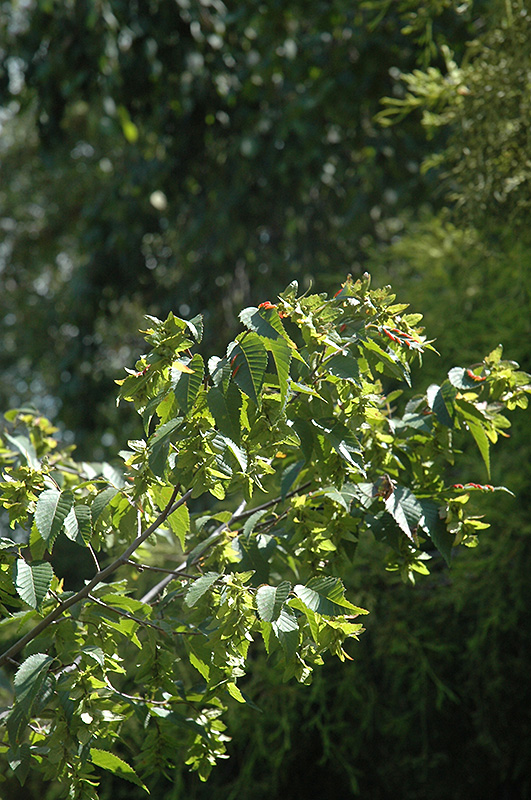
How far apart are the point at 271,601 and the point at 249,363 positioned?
0.84 feet

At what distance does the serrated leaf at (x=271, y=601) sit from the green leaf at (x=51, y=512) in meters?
0.24

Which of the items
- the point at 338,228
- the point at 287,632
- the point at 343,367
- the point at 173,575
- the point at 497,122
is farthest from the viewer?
the point at 338,228

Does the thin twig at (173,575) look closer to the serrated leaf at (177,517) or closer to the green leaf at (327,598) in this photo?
the serrated leaf at (177,517)

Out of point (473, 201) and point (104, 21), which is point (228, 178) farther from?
point (473, 201)

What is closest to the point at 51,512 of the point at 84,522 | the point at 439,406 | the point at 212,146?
the point at 84,522

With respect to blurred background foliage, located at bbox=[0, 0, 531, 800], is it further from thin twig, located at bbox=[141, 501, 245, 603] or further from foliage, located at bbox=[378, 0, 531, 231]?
thin twig, located at bbox=[141, 501, 245, 603]

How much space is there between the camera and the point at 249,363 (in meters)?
0.79

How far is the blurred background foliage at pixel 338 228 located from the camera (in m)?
2.17

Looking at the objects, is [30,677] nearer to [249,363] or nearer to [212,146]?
[249,363]

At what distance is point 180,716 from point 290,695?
153cm

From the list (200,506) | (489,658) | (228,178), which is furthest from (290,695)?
(228,178)

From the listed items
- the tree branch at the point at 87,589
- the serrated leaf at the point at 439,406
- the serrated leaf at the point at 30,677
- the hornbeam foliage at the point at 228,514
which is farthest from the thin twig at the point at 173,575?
the serrated leaf at the point at 439,406

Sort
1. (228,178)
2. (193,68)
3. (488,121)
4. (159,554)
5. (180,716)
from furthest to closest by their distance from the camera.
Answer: (228,178)
(193,68)
(159,554)
(488,121)
(180,716)

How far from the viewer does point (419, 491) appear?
105cm
